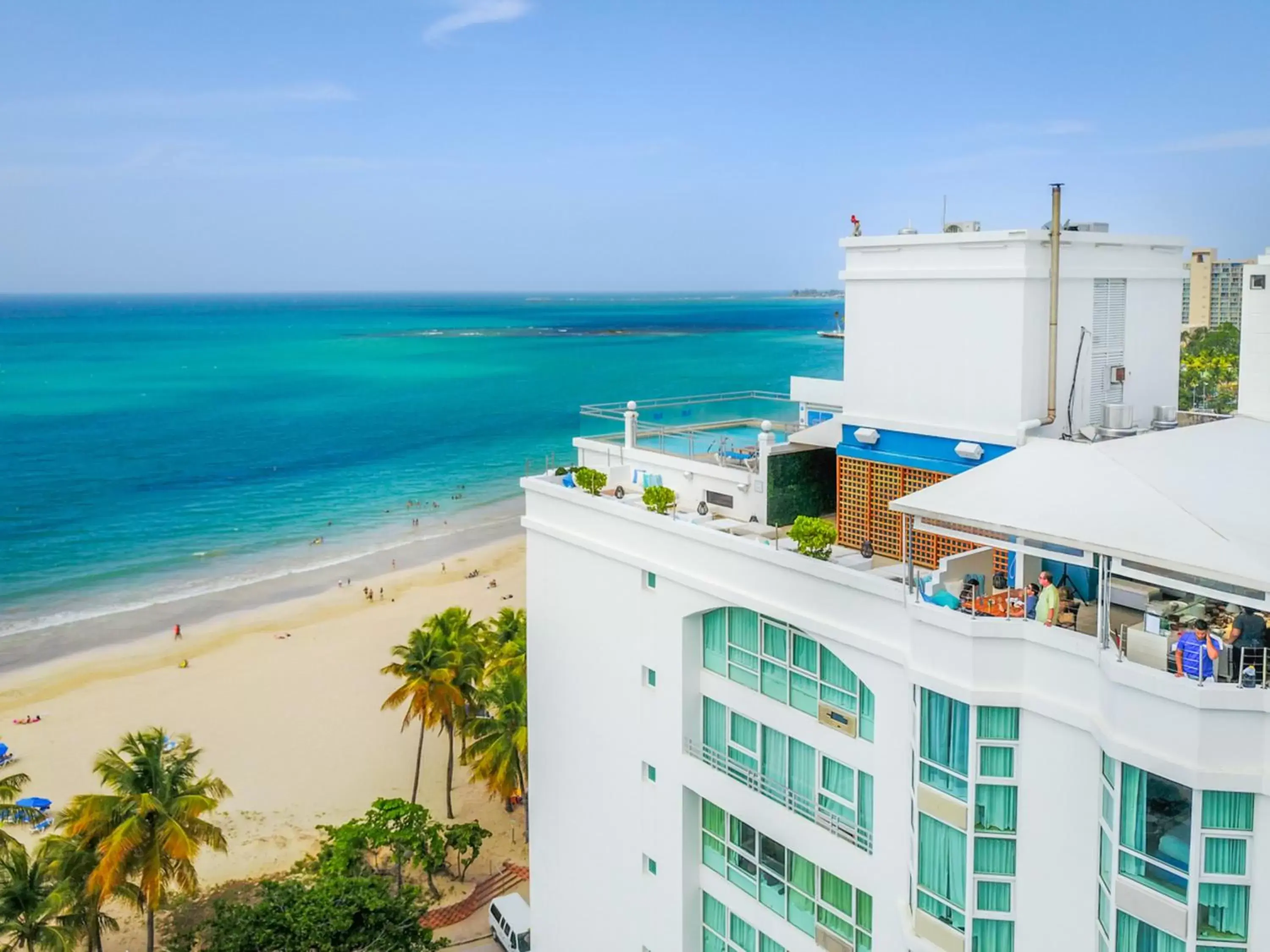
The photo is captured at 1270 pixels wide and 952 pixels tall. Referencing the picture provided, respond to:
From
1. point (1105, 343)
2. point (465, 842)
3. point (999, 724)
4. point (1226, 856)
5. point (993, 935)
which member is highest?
point (1105, 343)

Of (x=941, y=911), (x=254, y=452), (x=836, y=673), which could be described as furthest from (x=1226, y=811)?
(x=254, y=452)

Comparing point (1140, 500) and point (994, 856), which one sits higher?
point (1140, 500)

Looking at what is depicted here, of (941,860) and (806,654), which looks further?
(806,654)

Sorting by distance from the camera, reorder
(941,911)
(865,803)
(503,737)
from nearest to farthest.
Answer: (941,911), (865,803), (503,737)

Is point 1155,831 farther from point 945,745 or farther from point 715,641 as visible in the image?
point 715,641

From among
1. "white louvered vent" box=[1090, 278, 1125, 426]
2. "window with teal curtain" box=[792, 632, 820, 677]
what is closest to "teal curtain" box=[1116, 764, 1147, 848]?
"window with teal curtain" box=[792, 632, 820, 677]

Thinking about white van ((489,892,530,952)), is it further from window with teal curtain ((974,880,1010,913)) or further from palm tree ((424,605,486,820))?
window with teal curtain ((974,880,1010,913))

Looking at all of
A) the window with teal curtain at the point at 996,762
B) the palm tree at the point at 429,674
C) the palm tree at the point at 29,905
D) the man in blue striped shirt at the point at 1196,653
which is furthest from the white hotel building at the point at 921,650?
the palm tree at the point at 29,905

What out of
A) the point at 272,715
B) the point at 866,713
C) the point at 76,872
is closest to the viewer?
the point at 866,713
